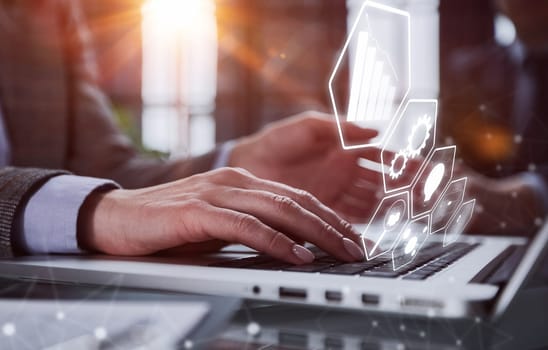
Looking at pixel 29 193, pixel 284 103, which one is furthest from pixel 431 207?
pixel 284 103

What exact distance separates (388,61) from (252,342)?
0.26 metres

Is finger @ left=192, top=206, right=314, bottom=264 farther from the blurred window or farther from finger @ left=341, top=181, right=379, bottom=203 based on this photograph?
the blurred window

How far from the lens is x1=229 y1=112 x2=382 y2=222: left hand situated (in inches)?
30.9

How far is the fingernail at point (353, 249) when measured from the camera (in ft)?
1.51

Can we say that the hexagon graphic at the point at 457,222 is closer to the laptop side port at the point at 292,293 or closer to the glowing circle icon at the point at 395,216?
the glowing circle icon at the point at 395,216

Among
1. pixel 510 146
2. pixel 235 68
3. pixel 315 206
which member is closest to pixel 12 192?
pixel 315 206

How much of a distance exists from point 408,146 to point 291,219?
119 millimetres

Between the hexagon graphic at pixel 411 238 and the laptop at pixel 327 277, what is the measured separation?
10 millimetres

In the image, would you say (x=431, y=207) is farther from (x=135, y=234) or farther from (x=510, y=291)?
(x=135, y=234)

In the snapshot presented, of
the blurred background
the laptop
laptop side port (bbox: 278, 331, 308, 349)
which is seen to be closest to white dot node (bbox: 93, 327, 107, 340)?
the laptop

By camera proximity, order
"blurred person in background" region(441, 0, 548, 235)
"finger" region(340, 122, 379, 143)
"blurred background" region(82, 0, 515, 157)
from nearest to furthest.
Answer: "finger" region(340, 122, 379, 143), "blurred person in background" region(441, 0, 548, 235), "blurred background" region(82, 0, 515, 157)

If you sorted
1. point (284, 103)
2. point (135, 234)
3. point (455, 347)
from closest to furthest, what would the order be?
point (455, 347)
point (135, 234)
point (284, 103)

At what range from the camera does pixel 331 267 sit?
1.39ft

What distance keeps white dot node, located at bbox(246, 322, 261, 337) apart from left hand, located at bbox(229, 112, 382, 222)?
41 cm
